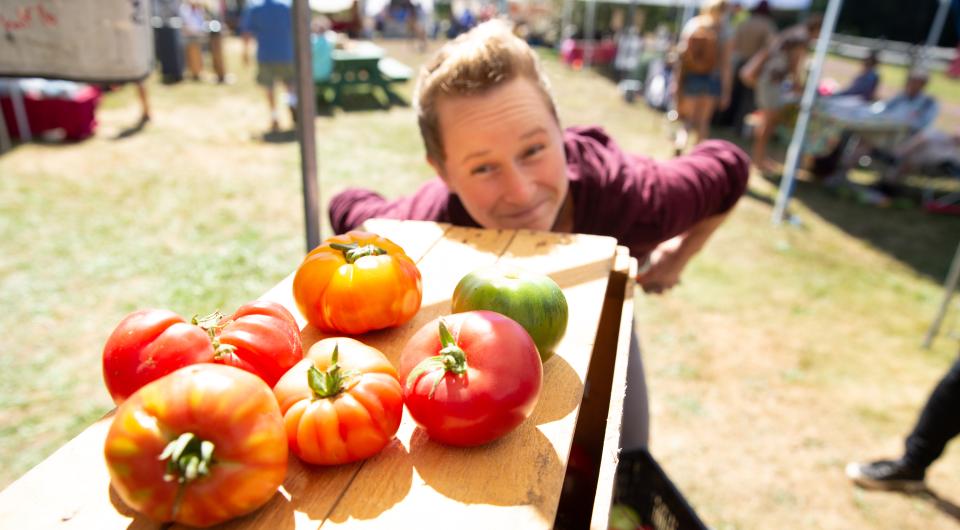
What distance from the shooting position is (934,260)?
6.30m

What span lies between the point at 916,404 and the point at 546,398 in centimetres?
404

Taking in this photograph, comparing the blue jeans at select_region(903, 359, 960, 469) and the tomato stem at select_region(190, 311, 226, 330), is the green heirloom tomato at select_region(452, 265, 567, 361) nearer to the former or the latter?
the tomato stem at select_region(190, 311, 226, 330)

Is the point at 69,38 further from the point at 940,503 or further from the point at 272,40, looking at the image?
the point at 272,40

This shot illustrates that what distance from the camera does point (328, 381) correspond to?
2.77 ft

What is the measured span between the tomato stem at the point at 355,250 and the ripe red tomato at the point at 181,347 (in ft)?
0.75

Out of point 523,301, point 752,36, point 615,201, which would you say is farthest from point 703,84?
point 523,301

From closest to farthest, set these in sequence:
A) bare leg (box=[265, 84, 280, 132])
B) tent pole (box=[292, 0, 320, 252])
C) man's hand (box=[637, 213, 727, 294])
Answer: tent pole (box=[292, 0, 320, 252]) < man's hand (box=[637, 213, 727, 294]) < bare leg (box=[265, 84, 280, 132])

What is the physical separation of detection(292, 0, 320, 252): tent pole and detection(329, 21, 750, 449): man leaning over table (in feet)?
0.39

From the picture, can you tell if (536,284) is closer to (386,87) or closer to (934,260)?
(934,260)

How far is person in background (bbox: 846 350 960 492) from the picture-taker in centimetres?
288

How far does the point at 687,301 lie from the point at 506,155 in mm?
3811

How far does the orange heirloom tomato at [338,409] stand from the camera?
82 centimetres

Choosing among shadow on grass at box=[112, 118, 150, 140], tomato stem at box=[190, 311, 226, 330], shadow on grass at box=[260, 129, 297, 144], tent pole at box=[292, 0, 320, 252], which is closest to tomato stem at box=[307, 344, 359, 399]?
tomato stem at box=[190, 311, 226, 330]

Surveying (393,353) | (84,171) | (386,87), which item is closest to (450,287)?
(393,353)
